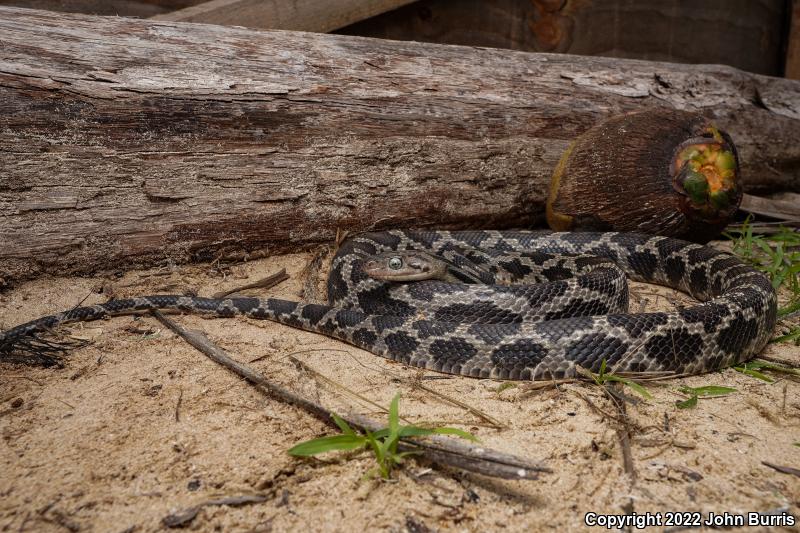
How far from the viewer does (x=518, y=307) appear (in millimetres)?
5746

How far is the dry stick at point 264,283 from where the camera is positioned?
20.4ft

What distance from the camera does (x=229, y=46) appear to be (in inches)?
239

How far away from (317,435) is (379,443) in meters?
0.49

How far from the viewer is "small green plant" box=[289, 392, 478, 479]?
134 inches

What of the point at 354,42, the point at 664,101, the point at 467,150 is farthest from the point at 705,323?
the point at 354,42

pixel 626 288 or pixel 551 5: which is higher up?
pixel 551 5

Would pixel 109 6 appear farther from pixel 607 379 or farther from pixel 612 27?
pixel 612 27

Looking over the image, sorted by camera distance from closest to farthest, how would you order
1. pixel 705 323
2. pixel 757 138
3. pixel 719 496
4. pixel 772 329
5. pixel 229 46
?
1. pixel 719 496
2. pixel 705 323
3. pixel 772 329
4. pixel 229 46
5. pixel 757 138

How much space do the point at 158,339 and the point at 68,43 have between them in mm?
2842

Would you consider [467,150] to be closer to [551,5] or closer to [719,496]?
[551,5]

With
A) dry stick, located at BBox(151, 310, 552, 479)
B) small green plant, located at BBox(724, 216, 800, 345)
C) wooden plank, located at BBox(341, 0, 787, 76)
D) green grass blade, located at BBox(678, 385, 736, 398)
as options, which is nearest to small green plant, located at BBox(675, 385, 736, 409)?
green grass blade, located at BBox(678, 385, 736, 398)

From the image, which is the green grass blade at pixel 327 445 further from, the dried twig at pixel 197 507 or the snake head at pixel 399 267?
the snake head at pixel 399 267

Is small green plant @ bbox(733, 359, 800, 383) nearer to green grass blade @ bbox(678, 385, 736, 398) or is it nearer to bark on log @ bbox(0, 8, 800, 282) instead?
green grass blade @ bbox(678, 385, 736, 398)

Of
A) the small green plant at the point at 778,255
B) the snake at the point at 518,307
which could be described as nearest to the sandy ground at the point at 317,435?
the snake at the point at 518,307
